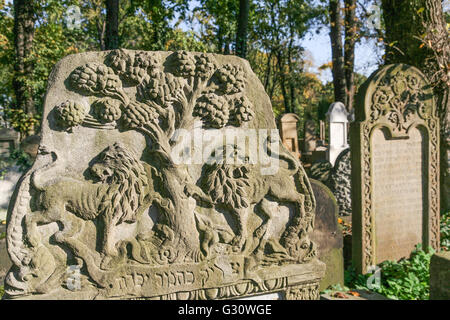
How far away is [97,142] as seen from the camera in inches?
101

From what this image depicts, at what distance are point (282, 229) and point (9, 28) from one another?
1678 cm

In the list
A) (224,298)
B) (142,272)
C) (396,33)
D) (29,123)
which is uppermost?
(396,33)

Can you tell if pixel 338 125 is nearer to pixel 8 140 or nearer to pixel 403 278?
pixel 403 278

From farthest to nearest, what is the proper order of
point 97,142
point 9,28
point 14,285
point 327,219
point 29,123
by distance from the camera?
point 9,28, point 29,123, point 327,219, point 97,142, point 14,285

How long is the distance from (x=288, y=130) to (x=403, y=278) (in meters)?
10.0

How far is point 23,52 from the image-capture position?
11484mm

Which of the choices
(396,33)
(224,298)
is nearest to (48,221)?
(224,298)

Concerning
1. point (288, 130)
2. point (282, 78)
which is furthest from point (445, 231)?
point (282, 78)

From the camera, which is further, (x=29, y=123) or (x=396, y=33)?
(x=29, y=123)

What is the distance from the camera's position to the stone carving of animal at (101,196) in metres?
2.42

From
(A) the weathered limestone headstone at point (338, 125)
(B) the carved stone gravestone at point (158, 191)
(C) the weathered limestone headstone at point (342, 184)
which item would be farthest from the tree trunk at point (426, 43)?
(A) the weathered limestone headstone at point (338, 125)

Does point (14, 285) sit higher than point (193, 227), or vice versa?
point (193, 227)

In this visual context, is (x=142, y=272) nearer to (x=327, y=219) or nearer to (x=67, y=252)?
(x=67, y=252)

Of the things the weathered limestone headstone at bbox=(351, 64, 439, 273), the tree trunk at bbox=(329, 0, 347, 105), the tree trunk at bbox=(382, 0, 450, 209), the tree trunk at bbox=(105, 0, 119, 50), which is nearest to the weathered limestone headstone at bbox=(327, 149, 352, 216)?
the tree trunk at bbox=(382, 0, 450, 209)
